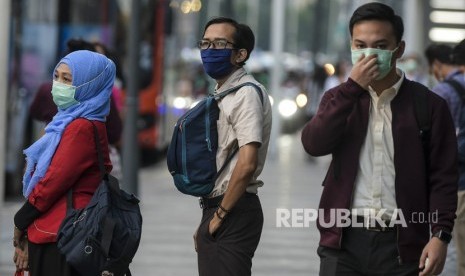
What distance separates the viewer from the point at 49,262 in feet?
18.5

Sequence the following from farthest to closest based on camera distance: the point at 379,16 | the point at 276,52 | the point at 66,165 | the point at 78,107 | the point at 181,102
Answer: the point at 181,102 < the point at 276,52 < the point at 78,107 < the point at 66,165 < the point at 379,16

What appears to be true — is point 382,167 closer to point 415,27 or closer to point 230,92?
point 230,92

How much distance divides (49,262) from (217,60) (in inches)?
47.8

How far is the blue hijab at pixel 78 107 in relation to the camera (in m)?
5.64

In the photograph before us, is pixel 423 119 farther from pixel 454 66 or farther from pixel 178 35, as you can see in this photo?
pixel 178 35

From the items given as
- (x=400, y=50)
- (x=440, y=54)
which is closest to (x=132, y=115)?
(x=440, y=54)

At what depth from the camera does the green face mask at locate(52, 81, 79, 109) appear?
18.7 ft

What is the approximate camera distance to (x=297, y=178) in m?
21.0

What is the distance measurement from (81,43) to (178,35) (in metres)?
19.6

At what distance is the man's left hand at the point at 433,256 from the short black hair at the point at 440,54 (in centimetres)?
386

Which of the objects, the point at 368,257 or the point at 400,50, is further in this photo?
the point at 400,50

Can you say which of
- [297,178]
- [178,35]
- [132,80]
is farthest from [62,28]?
[178,35]

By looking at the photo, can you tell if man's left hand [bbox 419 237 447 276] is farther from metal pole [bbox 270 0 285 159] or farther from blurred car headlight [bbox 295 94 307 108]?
blurred car headlight [bbox 295 94 307 108]

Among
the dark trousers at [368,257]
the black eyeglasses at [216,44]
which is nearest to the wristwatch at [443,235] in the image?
the dark trousers at [368,257]
